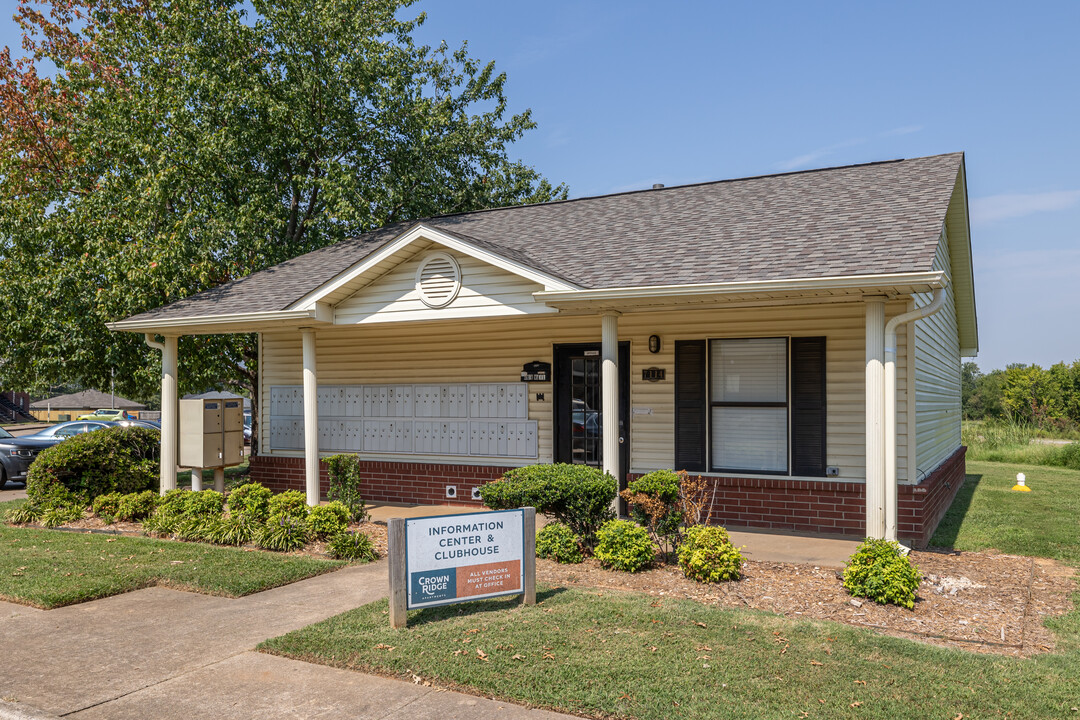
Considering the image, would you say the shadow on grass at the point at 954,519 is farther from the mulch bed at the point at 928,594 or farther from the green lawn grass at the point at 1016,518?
the mulch bed at the point at 928,594

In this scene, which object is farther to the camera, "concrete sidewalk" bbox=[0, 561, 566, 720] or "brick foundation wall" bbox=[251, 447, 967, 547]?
"brick foundation wall" bbox=[251, 447, 967, 547]

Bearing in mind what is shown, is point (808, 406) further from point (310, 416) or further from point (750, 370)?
point (310, 416)

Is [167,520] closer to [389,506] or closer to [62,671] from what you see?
[389,506]

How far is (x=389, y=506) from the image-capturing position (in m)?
12.4

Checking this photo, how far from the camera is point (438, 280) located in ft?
33.7

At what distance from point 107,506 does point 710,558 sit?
8641 mm

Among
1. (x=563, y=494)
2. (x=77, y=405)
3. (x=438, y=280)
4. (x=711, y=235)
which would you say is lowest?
(x=77, y=405)

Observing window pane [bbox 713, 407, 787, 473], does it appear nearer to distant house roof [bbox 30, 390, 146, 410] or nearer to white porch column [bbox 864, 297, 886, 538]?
white porch column [bbox 864, 297, 886, 538]

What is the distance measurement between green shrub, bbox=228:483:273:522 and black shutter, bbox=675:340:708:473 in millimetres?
5361

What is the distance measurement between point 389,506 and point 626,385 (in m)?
4.33

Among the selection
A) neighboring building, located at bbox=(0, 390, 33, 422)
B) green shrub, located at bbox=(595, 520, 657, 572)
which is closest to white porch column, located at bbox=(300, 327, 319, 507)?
green shrub, located at bbox=(595, 520, 657, 572)

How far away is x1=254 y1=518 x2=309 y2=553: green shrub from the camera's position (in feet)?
30.0

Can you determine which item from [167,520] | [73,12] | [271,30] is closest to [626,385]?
[167,520]

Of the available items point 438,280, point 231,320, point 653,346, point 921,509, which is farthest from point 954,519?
point 231,320
